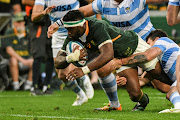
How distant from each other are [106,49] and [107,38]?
0.16 metres

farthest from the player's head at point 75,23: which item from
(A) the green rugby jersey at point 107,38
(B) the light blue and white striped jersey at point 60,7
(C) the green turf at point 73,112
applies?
(B) the light blue and white striped jersey at point 60,7

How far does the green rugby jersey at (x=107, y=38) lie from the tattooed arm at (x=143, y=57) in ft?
0.24

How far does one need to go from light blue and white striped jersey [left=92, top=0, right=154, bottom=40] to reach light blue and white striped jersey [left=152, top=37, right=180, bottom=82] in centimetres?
66

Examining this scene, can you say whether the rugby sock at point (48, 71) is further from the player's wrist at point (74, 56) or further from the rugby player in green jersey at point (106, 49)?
the player's wrist at point (74, 56)

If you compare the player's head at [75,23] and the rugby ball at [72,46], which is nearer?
the player's head at [75,23]

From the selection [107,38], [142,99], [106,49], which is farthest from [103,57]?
[142,99]

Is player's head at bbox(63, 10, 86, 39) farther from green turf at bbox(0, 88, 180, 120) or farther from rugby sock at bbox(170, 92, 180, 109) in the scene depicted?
rugby sock at bbox(170, 92, 180, 109)

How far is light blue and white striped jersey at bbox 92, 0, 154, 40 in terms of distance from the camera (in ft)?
22.2

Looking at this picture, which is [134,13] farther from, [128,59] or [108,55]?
[108,55]

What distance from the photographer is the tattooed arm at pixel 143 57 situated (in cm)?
613

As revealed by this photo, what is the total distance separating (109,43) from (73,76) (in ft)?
2.23

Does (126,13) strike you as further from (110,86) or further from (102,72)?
(110,86)

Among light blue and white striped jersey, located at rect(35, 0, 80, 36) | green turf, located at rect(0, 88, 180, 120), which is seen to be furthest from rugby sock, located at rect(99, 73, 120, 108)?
light blue and white striped jersey, located at rect(35, 0, 80, 36)

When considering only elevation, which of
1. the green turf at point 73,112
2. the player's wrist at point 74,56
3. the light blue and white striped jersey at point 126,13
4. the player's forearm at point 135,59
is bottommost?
the green turf at point 73,112
